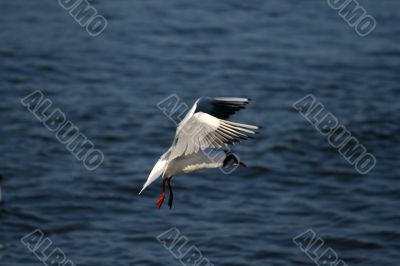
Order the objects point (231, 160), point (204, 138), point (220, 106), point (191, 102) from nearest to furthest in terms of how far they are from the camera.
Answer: point (204, 138), point (231, 160), point (220, 106), point (191, 102)

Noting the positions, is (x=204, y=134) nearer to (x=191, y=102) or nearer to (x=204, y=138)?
(x=204, y=138)

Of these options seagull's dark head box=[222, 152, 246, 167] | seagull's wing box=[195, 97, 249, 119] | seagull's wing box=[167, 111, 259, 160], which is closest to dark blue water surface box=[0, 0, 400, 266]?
seagull's wing box=[195, 97, 249, 119]

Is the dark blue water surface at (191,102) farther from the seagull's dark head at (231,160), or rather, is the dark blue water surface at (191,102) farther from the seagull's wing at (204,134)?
the seagull's wing at (204,134)

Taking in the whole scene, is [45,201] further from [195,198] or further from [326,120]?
[326,120]

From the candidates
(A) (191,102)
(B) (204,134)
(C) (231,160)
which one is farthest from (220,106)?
(A) (191,102)

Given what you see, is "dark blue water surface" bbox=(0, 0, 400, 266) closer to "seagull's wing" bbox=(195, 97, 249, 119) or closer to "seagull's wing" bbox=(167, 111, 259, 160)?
"seagull's wing" bbox=(195, 97, 249, 119)

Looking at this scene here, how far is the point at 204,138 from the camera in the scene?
30.5ft

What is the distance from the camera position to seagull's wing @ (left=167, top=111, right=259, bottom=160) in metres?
9.16

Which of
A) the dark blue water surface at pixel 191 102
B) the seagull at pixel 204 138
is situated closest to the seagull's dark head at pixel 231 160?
the seagull at pixel 204 138

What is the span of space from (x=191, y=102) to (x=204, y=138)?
9.31 metres

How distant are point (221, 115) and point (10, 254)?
553cm

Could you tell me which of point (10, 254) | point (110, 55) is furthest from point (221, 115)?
point (110, 55)

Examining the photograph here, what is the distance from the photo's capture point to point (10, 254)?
14133 mm

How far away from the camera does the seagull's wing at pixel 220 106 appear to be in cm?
1045
